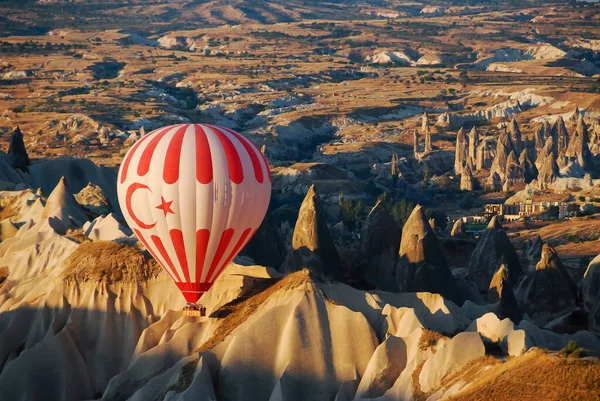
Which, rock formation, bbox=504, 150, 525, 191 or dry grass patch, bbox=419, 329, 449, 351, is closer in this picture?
dry grass patch, bbox=419, 329, 449, 351

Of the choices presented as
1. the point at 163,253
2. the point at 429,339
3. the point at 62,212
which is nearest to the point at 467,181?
the point at 62,212

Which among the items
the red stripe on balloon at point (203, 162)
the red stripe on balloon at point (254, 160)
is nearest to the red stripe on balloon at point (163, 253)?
the red stripe on balloon at point (203, 162)

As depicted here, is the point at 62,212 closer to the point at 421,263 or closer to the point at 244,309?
the point at 421,263

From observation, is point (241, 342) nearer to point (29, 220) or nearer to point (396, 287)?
point (396, 287)

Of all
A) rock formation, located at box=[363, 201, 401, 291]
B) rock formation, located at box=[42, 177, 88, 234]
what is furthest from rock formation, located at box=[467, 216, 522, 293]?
rock formation, located at box=[42, 177, 88, 234]

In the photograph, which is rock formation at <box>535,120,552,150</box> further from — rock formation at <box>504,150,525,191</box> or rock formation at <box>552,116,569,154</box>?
rock formation at <box>504,150,525,191</box>
